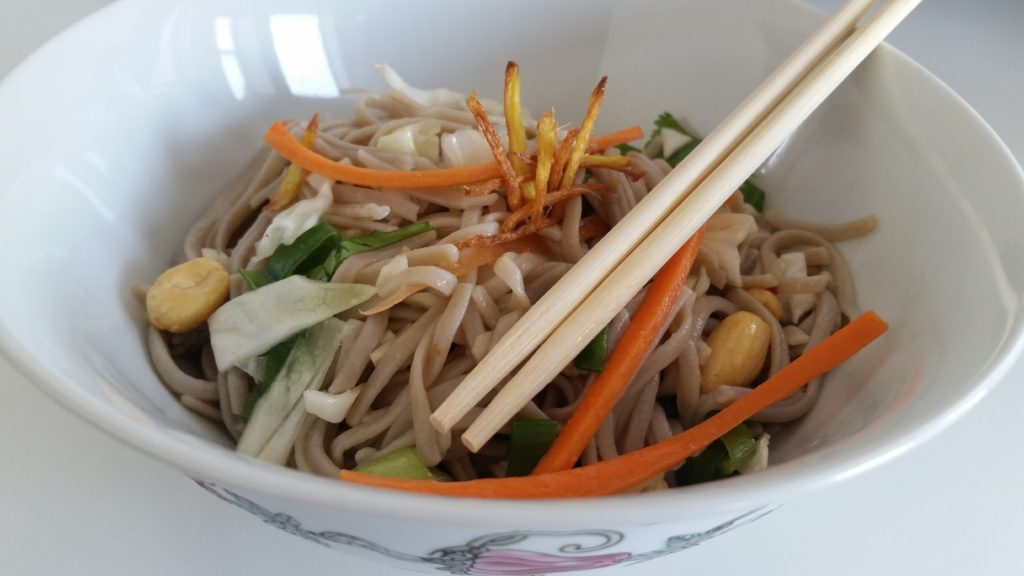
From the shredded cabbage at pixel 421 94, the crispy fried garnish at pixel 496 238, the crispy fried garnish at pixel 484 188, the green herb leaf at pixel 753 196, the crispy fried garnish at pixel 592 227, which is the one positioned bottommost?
the crispy fried garnish at pixel 496 238

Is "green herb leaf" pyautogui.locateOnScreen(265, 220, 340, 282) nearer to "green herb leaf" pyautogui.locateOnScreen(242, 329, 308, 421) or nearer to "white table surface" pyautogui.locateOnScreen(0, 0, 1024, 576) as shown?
"green herb leaf" pyautogui.locateOnScreen(242, 329, 308, 421)

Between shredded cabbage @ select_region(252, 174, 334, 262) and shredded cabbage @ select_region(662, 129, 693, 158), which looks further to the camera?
shredded cabbage @ select_region(662, 129, 693, 158)

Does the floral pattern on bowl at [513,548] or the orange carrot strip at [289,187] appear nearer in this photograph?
the floral pattern on bowl at [513,548]

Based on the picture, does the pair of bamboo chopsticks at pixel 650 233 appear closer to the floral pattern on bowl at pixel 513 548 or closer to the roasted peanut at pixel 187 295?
the floral pattern on bowl at pixel 513 548

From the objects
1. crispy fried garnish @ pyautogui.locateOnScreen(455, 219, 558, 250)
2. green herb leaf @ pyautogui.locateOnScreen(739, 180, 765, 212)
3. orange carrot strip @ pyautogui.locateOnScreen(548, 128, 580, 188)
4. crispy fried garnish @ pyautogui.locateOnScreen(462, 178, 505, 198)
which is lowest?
crispy fried garnish @ pyautogui.locateOnScreen(455, 219, 558, 250)

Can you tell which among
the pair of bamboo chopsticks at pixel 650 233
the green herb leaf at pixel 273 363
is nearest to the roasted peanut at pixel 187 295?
the green herb leaf at pixel 273 363

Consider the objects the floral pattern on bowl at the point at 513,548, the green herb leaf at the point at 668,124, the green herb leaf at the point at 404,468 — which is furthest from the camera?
the green herb leaf at the point at 668,124

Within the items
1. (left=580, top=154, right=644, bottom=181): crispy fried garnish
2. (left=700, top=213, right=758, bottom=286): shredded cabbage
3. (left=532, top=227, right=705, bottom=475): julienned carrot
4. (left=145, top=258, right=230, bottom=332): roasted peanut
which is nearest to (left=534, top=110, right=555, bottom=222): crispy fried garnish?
(left=580, top=154, right=644, bottom=181): crispy fried garnish

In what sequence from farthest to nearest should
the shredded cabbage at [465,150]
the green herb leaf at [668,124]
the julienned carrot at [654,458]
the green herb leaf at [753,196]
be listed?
the green herb leaf at [668,124] < the green herb leaf at [753,196] < the shredded cabbage at [465,150] < the julienned carrot at [654,458]
